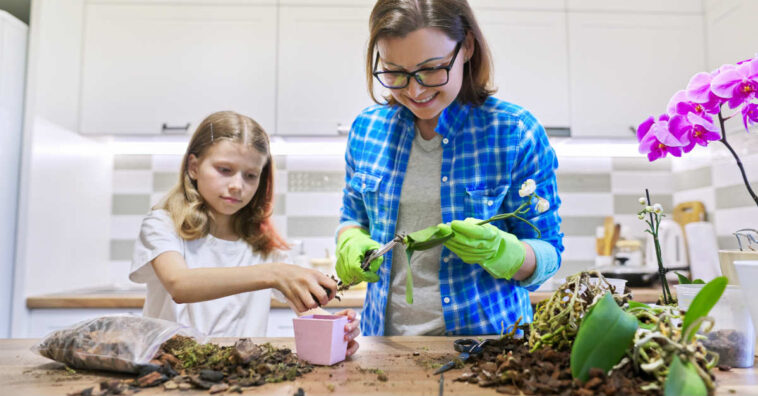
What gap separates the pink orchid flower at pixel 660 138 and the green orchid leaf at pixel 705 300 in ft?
0.88

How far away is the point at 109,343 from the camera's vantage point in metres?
0.80

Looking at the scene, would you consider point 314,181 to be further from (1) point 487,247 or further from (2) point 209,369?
(2) point 209,369

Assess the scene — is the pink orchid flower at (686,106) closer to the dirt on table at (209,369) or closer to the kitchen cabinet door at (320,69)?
the dirt on table at (209,369)

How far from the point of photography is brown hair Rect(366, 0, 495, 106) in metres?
1.04

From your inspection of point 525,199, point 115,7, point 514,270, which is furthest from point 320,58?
point 514,270

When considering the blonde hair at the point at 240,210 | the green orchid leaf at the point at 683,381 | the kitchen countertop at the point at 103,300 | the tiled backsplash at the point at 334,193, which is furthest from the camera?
the tiled backsplash at the point at 334,193

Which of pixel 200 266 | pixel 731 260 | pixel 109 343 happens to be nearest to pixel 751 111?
pixel 731 260

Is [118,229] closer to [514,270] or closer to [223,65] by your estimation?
[223,65]

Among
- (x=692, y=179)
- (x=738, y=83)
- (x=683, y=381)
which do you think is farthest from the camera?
(x=692, y=179)

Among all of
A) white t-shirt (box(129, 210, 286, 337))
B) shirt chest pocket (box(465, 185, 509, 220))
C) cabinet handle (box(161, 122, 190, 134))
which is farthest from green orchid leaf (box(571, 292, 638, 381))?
cabinet handle (box(161, 122, 190, 134))

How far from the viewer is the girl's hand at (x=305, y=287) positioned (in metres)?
0.97

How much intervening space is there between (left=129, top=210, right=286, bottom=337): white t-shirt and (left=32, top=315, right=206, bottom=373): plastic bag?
43cm

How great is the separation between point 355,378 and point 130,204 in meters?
2.25

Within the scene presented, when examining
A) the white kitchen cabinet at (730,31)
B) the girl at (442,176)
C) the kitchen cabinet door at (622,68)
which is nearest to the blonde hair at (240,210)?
the girl at (442,176)
